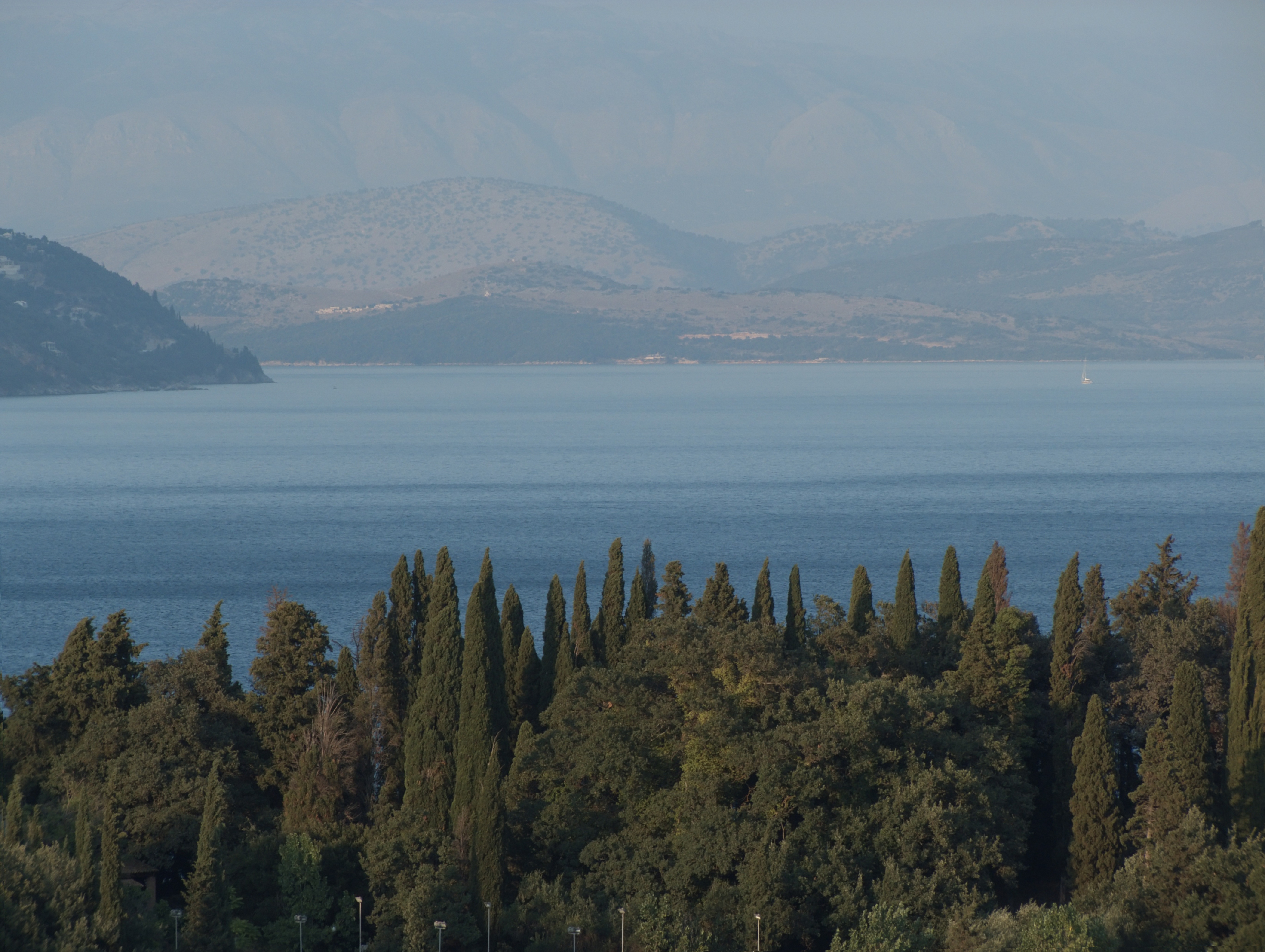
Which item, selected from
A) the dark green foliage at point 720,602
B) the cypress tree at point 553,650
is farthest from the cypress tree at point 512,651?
the dark green foliage at point 720,602

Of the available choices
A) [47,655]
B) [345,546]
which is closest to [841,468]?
[345,546]

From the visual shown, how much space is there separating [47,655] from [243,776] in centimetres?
2992

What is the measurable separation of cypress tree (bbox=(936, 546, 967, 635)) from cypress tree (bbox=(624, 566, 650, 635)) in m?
10.5

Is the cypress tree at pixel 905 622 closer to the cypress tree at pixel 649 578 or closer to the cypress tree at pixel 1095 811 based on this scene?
the cypress tree at pixel 649 578

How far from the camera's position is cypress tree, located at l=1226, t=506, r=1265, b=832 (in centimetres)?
4025

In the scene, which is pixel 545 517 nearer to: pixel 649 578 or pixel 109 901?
pixel 649 578

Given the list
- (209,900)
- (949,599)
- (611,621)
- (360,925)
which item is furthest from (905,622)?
(209,900)

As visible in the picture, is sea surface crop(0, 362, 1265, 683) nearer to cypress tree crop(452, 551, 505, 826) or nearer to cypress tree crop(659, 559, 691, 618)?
cypress tree crop(659, 559, 691, 618)

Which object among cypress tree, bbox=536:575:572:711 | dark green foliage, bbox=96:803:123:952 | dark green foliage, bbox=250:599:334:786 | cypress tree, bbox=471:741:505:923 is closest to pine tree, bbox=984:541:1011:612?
cypress tree, bbox=536:575:572:711

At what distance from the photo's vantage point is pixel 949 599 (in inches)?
2147

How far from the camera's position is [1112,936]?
1326 inches

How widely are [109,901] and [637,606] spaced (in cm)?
2579

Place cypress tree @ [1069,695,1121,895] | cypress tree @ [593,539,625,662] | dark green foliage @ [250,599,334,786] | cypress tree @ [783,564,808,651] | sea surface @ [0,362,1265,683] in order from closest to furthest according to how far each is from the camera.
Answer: cypress tree @ [1069,695,1121,895] → dark green foliage @ [250,599,334,786] → cypress tree @ [783,564,808,651] → cypress tree @ [593,539,625,662] → sea surface @ [0,362,1265,683]

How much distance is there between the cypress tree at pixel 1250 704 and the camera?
40.2 metres
